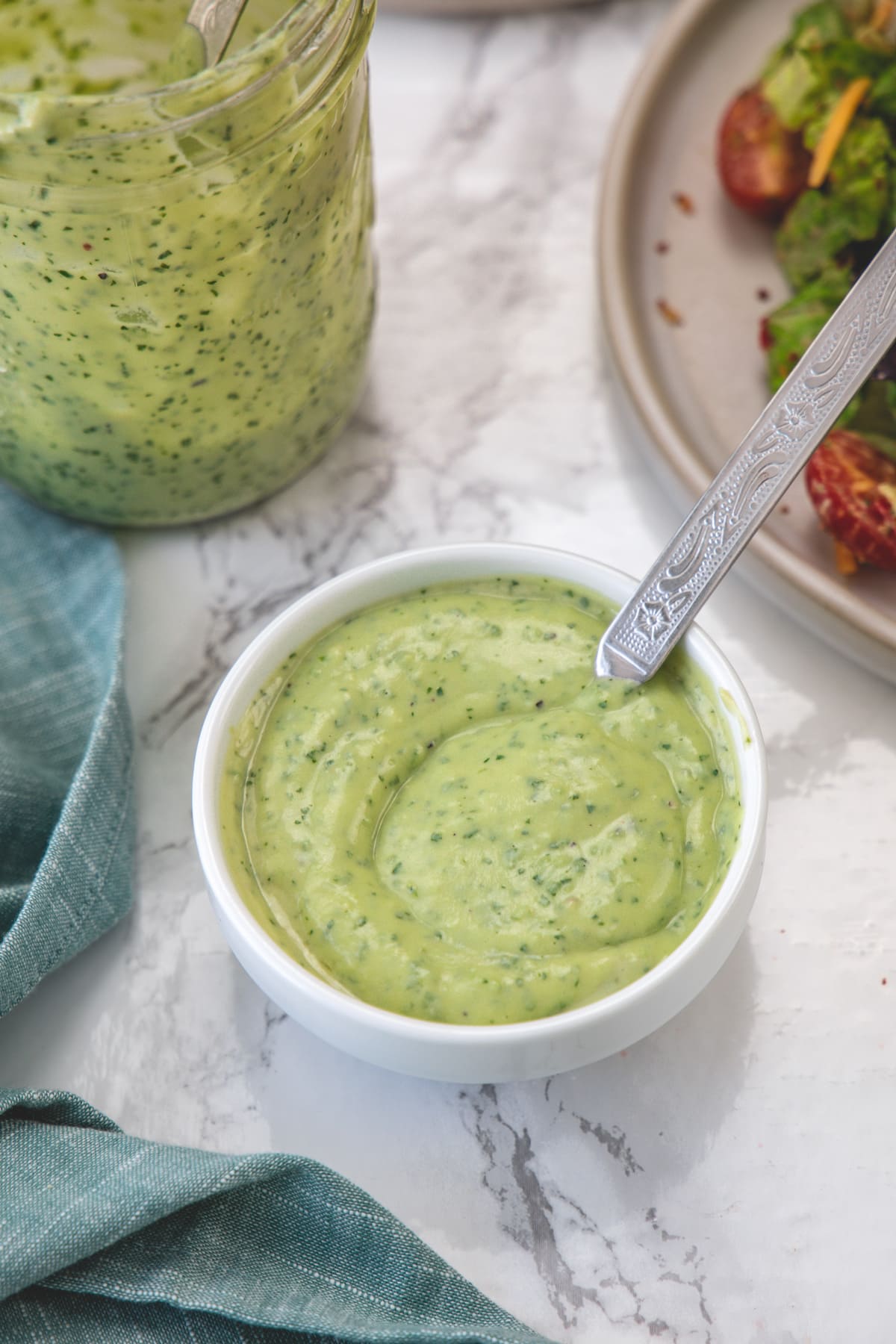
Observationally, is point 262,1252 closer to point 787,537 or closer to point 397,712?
point 397,712

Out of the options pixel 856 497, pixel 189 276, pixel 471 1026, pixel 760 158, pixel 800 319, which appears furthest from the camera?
pixel 760 158

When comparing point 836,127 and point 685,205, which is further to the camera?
point 685,205

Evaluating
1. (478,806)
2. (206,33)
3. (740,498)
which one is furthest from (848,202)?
(478,806)

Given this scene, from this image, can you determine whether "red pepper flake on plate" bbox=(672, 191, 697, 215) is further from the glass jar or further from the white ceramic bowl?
the white ceramic bowl

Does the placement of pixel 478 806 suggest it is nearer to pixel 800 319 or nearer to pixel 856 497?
pixel 856 497

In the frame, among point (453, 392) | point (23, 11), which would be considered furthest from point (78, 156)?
point (453, 392)

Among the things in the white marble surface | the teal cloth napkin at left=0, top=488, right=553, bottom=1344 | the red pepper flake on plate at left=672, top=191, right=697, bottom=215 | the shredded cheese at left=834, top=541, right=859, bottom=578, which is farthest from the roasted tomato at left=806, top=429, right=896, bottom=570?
the teal cloth napkin at left=0, top=488, right=553, bottom=1344

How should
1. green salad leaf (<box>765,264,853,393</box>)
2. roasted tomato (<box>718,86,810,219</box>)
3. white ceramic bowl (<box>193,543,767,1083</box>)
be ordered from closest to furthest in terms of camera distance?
white ceramic bowl (<box>193,543,767,1083</box>) < green salad leaf (<box>765,264,853,393</box>) < roasted tomato (<box>718,86,810,219</box>)
